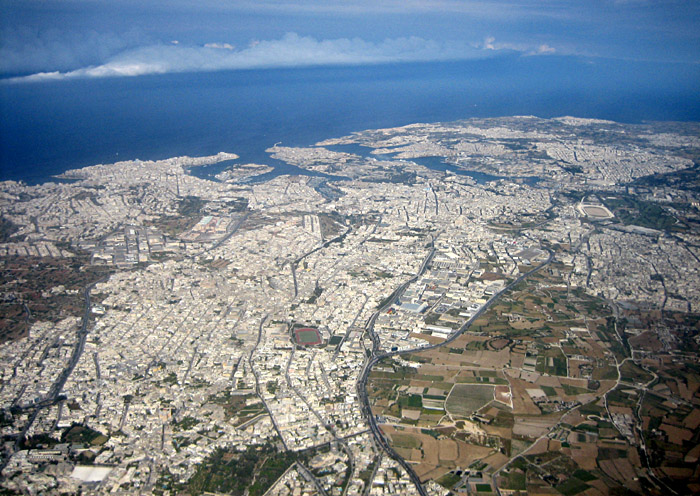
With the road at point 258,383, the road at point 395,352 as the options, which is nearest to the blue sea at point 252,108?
the road at point 395,352

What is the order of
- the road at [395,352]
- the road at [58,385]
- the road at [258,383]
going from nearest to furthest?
1. the road at [395,352]
2. the road at [58,385]
3. the road at [258,383]

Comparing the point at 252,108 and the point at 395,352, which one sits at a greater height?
the point at 252,108

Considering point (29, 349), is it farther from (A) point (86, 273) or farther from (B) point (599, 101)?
(B) point (599, 101)

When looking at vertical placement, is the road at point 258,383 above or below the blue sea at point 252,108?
below

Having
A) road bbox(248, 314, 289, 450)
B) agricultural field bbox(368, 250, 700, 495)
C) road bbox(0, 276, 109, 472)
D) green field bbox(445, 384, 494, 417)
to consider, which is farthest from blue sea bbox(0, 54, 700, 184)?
green field bbox(445, 384, 494, 417)

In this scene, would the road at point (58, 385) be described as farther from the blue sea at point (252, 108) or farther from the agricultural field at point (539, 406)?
the blue sea at point (252, 108)

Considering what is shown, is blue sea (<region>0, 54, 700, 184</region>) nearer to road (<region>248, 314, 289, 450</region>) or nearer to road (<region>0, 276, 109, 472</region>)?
road (<region>0, 276, 109, 472</region>)

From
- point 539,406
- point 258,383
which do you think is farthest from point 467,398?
point 258,383

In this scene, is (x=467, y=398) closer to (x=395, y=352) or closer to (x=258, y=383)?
(x=395, y=352)
